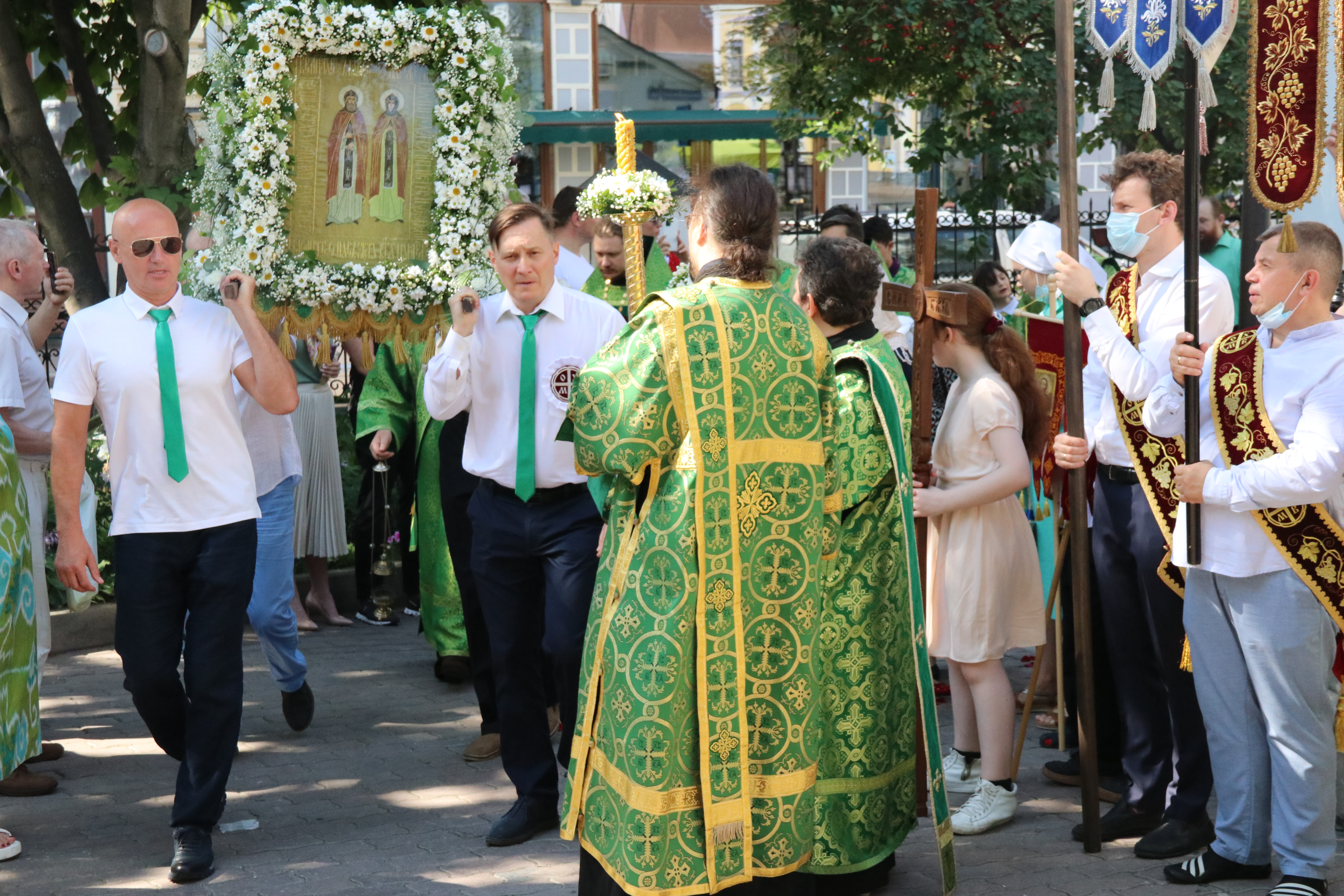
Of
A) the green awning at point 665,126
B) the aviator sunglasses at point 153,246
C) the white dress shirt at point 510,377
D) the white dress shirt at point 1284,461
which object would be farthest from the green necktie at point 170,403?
the green awning at point 665,126

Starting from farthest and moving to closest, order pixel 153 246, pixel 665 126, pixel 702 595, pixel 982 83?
1. pixel 665 126
2. pixel 982 83
3. pixel 153 246
4. pixel 702 595

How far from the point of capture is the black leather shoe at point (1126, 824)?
16.3ft

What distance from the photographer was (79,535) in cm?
491

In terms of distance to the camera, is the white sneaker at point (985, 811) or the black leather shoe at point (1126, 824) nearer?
the black leather shoe at point (1126, 824)

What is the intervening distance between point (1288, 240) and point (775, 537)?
1.69 metres

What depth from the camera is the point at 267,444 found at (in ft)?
20.4

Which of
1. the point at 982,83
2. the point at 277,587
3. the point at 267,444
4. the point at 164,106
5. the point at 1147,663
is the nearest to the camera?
the point at 1147,663

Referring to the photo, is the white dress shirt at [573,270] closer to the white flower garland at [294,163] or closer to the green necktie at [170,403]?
the white flower garland at [294,163]

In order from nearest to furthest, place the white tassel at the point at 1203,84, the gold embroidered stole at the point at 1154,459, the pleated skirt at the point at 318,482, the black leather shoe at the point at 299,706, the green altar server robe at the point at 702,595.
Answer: the green altar server robe at the point at 702,595 → the white tassel at the point at 1203,84 → the gold embroidered stole at the point at 1154,459 → the black leather shoe at the point at 299,706 → the pleated skirt at the point at 318,482

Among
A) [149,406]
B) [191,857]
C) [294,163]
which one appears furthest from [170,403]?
[191,857]

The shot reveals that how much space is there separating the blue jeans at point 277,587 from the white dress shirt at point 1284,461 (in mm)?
3762

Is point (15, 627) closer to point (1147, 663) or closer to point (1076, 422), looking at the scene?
point (1076, 422)

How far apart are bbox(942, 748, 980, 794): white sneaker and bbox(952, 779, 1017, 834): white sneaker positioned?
308 mm

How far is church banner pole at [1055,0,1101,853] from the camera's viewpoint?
4.59 metres
